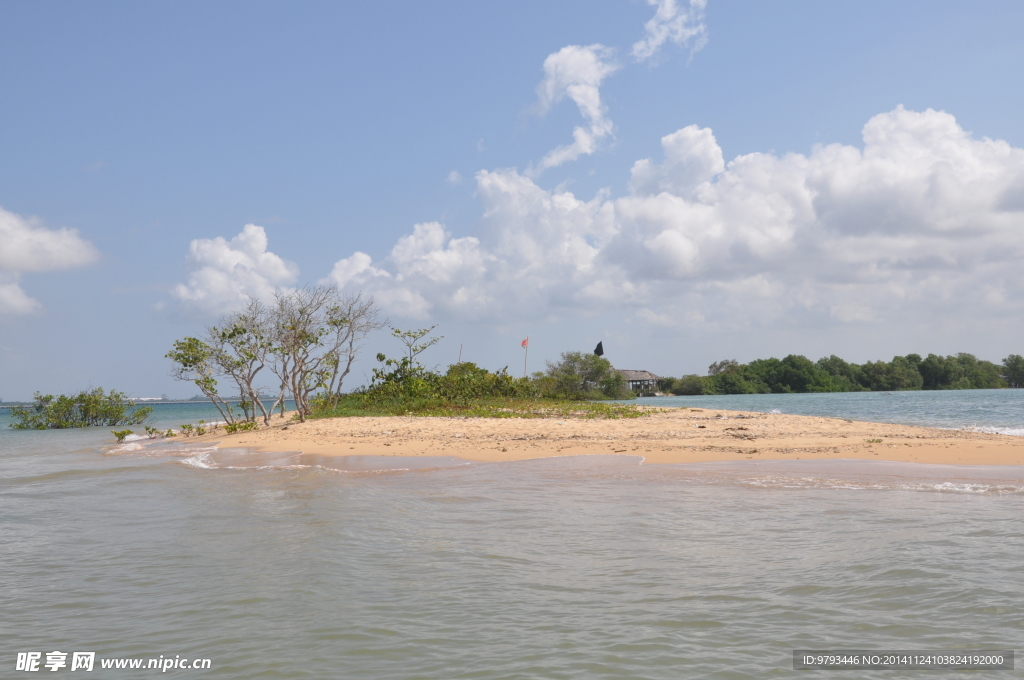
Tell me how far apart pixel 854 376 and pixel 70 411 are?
93.2 meters

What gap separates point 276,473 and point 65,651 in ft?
29.6

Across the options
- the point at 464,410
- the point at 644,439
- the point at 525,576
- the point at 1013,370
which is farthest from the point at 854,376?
the point at 525,576

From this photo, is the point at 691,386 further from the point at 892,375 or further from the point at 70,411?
the point at 70,411

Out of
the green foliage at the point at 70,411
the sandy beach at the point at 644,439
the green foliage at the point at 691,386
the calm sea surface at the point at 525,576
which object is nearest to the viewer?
the calm sea surface at the point at 525,576

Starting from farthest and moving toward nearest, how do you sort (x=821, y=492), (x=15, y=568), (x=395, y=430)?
(x=395, y=430) → (x=821, y=492) → (x=15, y=568)

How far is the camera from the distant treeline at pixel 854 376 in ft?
290

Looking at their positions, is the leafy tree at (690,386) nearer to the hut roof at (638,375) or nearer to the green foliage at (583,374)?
the hut roof at (638,375)

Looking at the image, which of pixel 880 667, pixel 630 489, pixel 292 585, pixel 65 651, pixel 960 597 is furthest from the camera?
pixel 630 489

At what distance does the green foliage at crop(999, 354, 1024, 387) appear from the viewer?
286 feet

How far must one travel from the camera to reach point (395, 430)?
20.7 meters

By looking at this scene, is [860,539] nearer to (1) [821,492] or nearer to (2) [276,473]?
(1) [821,492]

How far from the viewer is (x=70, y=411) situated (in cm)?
3938

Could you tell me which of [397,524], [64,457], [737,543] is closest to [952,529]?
[737,543]

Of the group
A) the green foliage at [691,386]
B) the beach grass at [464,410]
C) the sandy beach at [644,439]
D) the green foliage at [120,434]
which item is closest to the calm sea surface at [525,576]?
the sandy beach at [644,439]
